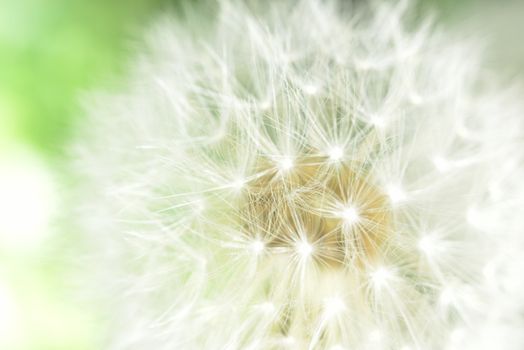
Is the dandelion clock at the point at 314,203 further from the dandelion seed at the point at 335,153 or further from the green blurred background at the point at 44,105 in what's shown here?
the green blurred background at the point at 44,105

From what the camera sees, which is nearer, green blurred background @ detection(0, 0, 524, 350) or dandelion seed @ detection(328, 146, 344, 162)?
dandelion seed @ detection(328, 146, 344, 162)

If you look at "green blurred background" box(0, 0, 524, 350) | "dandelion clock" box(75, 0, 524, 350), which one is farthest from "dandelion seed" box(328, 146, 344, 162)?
"green blurred background" box(0, 0, 524, 350)

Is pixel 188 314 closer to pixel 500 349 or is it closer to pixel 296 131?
pixel 296 131

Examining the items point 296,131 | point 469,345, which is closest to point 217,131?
point 296,131

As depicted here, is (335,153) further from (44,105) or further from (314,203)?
(44,105)

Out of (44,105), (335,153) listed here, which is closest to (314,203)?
(335,153)

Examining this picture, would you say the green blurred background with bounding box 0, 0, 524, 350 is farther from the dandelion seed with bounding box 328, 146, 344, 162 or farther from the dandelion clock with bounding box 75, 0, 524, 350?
the dandelion seed with bounding box 328, 146, 344, 162
